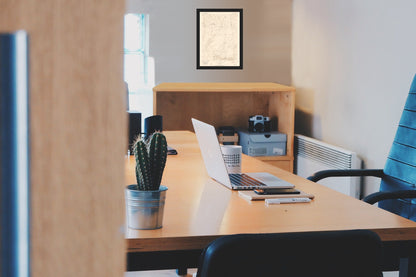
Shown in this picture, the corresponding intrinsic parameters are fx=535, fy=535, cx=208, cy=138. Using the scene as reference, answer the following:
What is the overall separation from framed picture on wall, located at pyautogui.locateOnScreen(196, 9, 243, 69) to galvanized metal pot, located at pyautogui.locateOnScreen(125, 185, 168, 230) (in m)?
3.77

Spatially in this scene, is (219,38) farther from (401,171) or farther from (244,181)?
(244,181)

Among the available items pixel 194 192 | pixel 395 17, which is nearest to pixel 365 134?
pixel 395 17

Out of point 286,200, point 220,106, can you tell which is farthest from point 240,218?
→ point 220,106

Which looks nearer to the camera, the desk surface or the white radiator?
the desk surface

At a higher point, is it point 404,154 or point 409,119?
point 409,119

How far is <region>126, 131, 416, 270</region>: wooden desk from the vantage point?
4.12ft

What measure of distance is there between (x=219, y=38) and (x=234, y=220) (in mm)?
3700

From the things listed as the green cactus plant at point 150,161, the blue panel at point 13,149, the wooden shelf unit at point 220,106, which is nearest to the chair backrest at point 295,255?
the green cactus plant at point 150,161

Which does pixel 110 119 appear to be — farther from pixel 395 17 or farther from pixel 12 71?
pixel 395 17

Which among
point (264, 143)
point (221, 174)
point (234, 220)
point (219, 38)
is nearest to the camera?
point (234, 220)

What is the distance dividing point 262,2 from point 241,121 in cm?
121

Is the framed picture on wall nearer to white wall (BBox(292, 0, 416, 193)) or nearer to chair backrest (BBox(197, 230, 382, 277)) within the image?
white wall (BBox(292, 0, 416, 193))

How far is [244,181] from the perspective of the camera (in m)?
1.90

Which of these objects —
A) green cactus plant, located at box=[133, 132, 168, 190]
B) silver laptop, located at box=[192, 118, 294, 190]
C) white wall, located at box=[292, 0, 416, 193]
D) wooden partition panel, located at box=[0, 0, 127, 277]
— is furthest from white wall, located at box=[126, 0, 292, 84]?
wooden partition panel, located at box=[0, 0, 127, 277]
